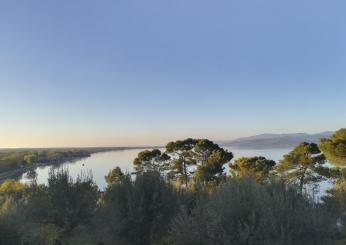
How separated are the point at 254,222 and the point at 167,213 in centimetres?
494

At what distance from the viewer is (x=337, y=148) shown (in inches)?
979

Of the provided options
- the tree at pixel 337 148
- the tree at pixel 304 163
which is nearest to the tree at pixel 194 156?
the tree at pixel 304 163

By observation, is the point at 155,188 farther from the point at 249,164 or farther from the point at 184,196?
the point at 249,164

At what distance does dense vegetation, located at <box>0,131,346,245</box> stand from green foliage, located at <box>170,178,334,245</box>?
0.7 inches

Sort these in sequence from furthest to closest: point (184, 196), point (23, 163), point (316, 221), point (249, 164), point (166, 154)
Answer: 1. point (23, 163)
2. point (166, 154)
3. point (249, 164)
4. point (184, 196)
5. point (316, 221)

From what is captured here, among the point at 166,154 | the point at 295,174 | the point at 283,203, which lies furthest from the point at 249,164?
the point at 283,203

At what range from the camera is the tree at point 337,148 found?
974 inches

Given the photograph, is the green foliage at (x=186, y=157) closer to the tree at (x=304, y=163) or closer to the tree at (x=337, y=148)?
the tree at (x=304, y=163)

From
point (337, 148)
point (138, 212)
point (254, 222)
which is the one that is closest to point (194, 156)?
point (337, 148)

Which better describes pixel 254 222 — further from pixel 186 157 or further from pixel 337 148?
pixel 186 157

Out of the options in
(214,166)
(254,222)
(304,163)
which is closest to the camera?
(254,222)

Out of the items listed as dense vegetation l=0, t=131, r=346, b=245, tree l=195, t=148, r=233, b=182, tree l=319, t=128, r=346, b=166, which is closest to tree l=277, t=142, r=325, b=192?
tree l=319, t=128, r=346, b=166

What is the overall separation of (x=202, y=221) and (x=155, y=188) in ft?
13.6

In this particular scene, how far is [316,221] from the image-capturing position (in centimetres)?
Result: 677
